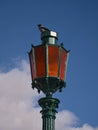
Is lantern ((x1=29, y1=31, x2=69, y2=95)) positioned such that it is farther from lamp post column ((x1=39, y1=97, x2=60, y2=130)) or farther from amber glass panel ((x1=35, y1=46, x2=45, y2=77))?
lamp post column ((x1=39, y1=97, x2=60, y2=130))

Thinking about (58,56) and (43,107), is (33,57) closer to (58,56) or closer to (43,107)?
(58,56)

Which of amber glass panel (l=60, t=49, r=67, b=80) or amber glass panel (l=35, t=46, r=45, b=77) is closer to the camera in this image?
amber glass panel (l=35, t=46, r=45, b=77)

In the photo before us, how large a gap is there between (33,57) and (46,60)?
0.70 m

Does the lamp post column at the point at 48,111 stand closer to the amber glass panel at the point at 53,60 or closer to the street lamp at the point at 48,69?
the street lamp at the point at 48,69

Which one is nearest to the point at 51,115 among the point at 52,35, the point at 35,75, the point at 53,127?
the point at 53,127

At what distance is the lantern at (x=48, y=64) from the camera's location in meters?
21.0

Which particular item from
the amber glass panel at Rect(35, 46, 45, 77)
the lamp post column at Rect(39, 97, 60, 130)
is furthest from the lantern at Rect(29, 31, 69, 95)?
the lamp post column at Rect(39, 97, 60, 130)

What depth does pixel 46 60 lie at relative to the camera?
70.0ft

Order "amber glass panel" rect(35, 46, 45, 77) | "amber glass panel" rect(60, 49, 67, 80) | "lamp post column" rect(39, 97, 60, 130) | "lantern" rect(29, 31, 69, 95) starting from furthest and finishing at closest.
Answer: "amber glass panel" rect(60, 49, 67, 80) < "amber glass panel" rect(35, 46, 45, 77) < "lantern" rect(29, 31, 69, 95) < "lamp post column" rect(39, 97, 60, 130)

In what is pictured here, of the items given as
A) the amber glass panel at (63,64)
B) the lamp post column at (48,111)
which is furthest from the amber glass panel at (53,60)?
the lamp post column at (48,111)

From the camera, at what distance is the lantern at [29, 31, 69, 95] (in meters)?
21.0

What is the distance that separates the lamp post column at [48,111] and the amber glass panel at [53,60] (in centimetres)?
124

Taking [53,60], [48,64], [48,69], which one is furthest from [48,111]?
[53,60]

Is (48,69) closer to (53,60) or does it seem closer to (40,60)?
(53,60)
